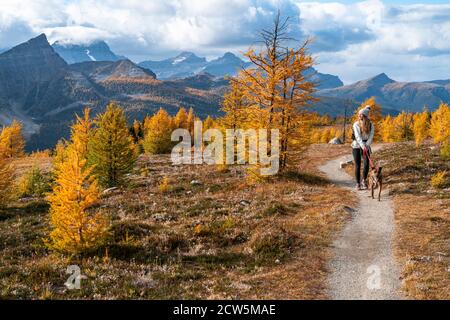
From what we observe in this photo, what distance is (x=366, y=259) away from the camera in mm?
12867

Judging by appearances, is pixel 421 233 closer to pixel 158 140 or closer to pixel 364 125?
pixel 364 125

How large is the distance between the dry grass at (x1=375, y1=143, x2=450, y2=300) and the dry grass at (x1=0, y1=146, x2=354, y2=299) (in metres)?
2.45

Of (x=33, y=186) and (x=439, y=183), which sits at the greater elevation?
(x=439, y=183)

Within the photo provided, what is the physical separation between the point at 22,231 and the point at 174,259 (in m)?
12.1

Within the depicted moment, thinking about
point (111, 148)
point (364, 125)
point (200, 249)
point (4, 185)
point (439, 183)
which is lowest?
point (200, 249)

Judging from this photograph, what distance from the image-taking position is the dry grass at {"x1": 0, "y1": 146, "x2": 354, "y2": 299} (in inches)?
444

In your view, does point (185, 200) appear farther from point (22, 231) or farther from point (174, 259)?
point (174, 259)

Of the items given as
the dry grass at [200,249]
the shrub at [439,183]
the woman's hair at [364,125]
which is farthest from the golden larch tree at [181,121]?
the woman's hair at [364,125]

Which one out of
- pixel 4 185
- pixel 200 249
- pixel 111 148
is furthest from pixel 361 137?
pixel 4 185

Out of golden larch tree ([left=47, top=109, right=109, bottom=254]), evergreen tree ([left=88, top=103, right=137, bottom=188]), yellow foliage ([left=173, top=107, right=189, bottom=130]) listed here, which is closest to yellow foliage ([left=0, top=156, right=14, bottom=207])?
evergreen tree ([left=88, top=103, right=137, bottom=188])

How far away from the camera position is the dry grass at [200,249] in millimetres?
11289

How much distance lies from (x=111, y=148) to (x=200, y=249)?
17.6 meters

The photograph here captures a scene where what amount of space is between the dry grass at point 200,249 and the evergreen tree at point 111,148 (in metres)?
4.89
